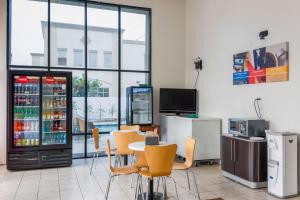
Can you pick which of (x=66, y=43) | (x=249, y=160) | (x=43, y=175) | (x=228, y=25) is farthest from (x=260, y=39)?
(x=43, y=175)

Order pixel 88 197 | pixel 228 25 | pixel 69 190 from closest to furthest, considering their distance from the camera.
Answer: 1. pixel 88 197
2. pixel 69 190
3. pixel 228 25

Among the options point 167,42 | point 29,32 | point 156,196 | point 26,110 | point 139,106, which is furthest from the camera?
point 167,42

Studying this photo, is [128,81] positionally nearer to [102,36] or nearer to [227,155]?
[102,36]

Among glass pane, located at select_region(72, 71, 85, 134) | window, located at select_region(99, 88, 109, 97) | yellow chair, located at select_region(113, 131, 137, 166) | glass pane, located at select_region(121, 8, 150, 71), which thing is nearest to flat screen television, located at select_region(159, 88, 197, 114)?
glass pane, located at select_region(121, 8, 150, 71)

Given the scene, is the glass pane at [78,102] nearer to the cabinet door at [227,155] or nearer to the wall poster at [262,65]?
the cabinet door at [227,155]

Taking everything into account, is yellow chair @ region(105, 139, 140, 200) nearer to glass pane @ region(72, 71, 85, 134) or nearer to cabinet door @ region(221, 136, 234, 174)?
cabinet door @ region(221, 136, 234, 174)

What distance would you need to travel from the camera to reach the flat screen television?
6.70m

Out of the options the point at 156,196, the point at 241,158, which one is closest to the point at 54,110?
the point at 156,196

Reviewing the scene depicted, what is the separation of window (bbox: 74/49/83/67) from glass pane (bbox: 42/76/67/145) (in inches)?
35.0

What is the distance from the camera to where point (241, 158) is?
4.48 m

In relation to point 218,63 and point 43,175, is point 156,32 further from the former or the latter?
point 43,175

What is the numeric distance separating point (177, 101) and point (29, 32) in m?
3.95

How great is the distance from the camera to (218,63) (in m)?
5.99

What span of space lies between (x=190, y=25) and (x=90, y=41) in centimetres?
274
